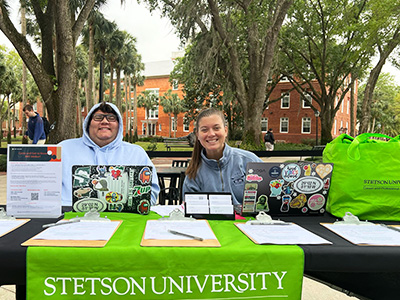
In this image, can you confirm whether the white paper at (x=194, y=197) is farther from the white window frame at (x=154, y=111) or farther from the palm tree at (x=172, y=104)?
the white window frame at (x=154, y=111)

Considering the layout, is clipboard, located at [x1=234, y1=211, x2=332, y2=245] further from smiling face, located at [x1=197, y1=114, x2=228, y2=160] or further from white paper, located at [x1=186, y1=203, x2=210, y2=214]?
smiling face, located at [x1=197, y1=114, x2=228, y2=160]

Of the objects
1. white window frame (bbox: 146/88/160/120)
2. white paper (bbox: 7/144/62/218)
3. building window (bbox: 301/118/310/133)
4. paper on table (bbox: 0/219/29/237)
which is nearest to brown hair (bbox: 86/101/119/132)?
white paper (bbox: 7/144/62/218)

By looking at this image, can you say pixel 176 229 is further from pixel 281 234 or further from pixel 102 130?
pixel 102 130

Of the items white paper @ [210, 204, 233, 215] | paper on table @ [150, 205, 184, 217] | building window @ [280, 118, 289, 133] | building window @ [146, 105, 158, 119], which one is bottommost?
paper on table @ [150, 205, 184, 217]

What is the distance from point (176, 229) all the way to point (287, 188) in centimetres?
73

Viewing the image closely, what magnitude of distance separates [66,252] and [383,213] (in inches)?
71.3

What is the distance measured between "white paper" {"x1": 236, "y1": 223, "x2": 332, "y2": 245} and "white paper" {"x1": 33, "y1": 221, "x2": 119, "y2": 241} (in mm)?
675

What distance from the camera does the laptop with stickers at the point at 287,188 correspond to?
6.08ft

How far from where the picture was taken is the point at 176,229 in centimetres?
160

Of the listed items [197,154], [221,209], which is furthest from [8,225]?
[197,154]

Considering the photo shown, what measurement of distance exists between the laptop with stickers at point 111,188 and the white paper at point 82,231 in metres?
0.24

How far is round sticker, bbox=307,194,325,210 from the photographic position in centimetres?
198

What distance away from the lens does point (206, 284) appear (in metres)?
1.30

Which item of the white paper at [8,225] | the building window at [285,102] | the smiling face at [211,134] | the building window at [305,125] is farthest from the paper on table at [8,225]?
the building window at [285,102]
